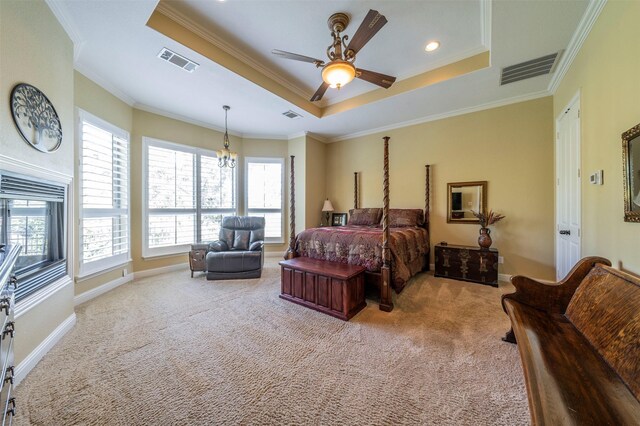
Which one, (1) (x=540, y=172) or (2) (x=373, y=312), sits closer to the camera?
(2) (x=373, y=312)

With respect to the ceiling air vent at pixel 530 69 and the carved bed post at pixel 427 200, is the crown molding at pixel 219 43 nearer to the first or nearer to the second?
the carved bed post at pixel 427 200

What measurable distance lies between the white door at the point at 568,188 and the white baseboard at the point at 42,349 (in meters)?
5.01

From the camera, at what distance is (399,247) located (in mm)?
3070

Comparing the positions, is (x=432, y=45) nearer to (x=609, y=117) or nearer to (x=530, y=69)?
(x=530, y=69)

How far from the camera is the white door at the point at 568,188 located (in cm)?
256

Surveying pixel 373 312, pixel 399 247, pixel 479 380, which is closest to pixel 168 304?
pixel 373 312

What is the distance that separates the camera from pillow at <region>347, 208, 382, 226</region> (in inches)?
182

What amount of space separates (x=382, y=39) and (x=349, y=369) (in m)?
3.42

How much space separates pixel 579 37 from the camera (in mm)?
2277

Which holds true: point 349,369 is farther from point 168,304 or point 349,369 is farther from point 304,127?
point 304,127

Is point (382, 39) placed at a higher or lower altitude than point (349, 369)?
higher

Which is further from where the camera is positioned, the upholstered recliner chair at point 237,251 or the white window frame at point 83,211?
the upholstered recliner chair at point 237,251

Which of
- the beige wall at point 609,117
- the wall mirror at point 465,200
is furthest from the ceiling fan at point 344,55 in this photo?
the wall mirror at point 465,200

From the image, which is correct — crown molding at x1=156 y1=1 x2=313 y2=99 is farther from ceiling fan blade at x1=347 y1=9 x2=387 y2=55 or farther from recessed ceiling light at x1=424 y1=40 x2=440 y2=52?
recessed ceiling light at x1=424 y1=40 x2=440 y2=52
